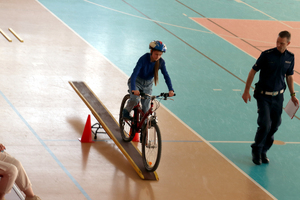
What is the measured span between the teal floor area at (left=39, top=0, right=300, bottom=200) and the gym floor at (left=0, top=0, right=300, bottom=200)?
0.04m

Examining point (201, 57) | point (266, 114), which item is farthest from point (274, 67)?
point (201, 57)

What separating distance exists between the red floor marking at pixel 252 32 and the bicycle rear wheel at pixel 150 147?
328 inches

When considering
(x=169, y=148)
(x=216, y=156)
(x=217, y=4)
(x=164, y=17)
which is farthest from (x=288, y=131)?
(x=217, y=4)

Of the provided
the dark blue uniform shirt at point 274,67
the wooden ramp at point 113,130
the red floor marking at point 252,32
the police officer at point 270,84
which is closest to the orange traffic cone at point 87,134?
the wooden ramp at point 113,130

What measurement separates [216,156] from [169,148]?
0.88 metres

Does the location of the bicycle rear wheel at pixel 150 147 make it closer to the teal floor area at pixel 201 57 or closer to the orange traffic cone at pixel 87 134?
the orange traffic cone at pixel 87 134

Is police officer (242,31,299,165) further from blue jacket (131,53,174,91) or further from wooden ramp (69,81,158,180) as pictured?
wooden ramp (69,81,158,180)

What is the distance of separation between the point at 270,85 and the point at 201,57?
652cm

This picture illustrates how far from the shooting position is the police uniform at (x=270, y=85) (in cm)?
763

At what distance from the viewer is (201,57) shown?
14.1 m

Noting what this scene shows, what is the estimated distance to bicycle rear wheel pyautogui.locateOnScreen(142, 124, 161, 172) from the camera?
23.5 ft

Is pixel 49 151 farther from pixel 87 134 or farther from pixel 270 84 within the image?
pixel 270 84

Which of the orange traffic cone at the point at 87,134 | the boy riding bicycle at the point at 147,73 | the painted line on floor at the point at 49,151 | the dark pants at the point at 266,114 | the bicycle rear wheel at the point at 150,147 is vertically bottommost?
the painted line on floor at the point at 49,151

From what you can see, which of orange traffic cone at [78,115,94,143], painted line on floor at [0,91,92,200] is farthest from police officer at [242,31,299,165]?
painted line on floor at [0,91,92,200]
